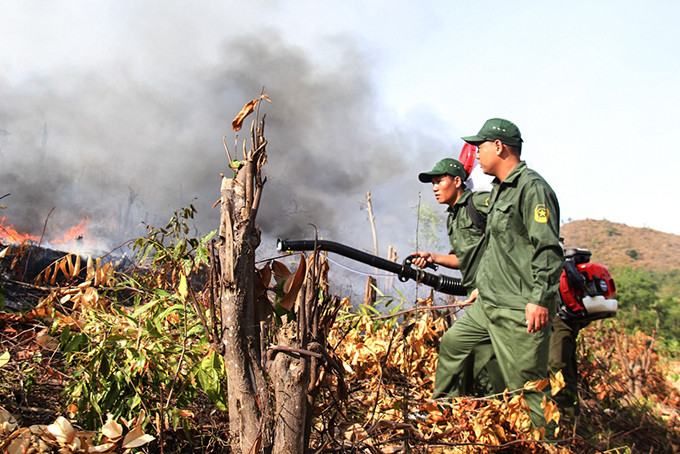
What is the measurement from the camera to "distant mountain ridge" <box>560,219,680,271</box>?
37656 millimetres

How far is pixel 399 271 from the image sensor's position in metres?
3.42

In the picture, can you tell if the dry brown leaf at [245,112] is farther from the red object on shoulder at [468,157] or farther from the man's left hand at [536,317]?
the red object on shoulder at [468,157]

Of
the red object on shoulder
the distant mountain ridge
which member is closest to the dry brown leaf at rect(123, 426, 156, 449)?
the red object on shoulder

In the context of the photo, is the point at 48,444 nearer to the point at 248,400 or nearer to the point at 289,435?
the point at 248,400

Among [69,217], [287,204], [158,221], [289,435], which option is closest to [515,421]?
[289,435]

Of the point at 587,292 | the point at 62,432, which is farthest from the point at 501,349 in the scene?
the point at 62,432

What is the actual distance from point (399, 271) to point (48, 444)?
2.49 meters

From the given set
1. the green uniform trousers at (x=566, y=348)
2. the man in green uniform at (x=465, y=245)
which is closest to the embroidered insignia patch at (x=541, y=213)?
the man in green uniform at (x=465, y=245)

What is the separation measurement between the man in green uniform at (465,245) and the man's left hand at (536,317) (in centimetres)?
55

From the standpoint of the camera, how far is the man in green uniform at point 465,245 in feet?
9.22

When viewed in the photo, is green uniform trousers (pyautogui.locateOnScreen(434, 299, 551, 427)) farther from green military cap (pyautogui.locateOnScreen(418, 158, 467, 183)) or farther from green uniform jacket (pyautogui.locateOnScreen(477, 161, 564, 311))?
green military cap (pyautogui.locateOnScreen(418, 158, 467, 183))

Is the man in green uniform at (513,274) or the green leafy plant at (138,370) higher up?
the man in green uniform at (513,274)

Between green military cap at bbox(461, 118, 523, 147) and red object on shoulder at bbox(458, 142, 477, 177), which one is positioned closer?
green military cap at bbox(461, 118, 523, 147)

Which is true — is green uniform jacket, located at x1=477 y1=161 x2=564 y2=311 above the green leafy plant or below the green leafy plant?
above
